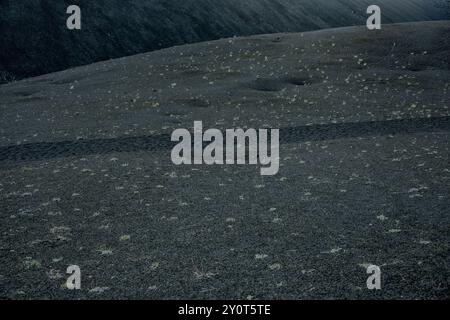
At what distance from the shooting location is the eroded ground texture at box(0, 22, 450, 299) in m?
9.66

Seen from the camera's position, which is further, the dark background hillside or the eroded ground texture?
the dark background hillside

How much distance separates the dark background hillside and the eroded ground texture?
1848 centimetres

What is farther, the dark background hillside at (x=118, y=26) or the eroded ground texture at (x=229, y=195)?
the dark background hillside at (x=118, y=26)

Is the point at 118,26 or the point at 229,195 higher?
the point at 118,26

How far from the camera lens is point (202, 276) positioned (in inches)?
384

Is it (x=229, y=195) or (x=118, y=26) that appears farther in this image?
(x=118, y=26)

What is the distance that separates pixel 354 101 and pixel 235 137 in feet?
37.9

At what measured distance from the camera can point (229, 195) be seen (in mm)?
14961

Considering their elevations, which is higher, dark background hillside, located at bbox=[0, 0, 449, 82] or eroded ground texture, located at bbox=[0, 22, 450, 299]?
dark background hillside, located at bbox=[0, 0, 449, 82]

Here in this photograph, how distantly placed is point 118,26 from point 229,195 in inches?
2163

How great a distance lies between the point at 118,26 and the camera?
6338cm

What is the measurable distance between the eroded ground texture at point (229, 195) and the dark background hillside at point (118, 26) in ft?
60.6

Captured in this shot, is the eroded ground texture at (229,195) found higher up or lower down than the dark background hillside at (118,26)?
A: lower down

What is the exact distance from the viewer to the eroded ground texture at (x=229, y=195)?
9.66m
